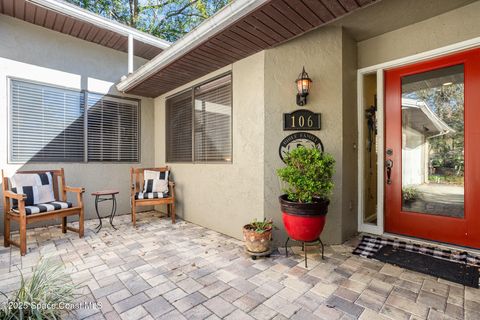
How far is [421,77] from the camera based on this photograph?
10.2 ft

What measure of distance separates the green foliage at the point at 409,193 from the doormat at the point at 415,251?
0.58 meters

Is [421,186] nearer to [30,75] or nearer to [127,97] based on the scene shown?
[127,97]

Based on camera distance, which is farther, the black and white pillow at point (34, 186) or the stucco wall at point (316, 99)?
the black and white pillow at point (34, 186)

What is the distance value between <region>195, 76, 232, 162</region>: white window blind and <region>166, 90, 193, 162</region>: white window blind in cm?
27

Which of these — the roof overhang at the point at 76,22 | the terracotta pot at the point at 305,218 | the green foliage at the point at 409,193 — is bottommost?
the terracotta pot at the point at 305,218

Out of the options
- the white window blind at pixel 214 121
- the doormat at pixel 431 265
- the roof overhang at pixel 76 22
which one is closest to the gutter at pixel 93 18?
the roof overhang at pixel 76 22

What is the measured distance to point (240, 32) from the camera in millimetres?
2682

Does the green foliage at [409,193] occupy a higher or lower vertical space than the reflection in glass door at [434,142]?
lower

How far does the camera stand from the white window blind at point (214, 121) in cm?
367

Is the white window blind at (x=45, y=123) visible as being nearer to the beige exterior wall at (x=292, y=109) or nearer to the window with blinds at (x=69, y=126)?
the window with blinds at (x=69, y=126)

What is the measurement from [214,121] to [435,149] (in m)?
3.04

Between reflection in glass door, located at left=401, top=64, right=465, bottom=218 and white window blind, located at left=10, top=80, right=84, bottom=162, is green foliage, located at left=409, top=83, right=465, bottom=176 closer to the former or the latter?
reflection in glass door, located at left=401, top=64, right=465, bottom=218

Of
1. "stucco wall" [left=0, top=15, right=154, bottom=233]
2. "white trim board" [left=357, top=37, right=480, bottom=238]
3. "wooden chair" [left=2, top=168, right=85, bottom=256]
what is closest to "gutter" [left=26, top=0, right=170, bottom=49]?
"stucco wall" [left=0, top=15, right=154, bottom=233]

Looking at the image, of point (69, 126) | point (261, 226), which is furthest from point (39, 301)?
point (69, 126)
